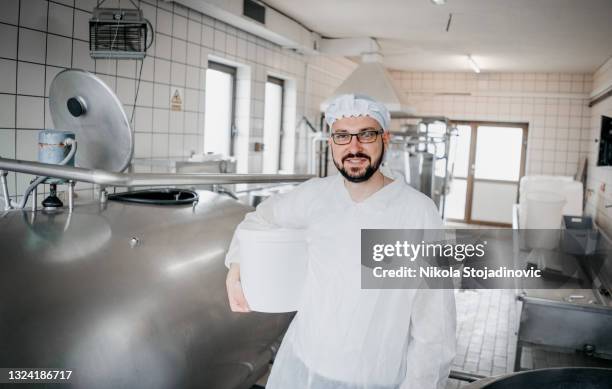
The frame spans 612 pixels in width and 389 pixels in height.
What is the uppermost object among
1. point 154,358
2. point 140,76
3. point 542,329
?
point 140,76

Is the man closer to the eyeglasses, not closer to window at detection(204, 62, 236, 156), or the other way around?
the eyeglasses

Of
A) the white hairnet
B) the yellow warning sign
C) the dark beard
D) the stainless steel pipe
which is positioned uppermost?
the yellow warning sign

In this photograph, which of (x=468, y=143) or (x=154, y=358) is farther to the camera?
(x=468, y=143)

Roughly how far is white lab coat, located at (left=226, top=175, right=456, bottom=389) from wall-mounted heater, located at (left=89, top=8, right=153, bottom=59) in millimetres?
2143

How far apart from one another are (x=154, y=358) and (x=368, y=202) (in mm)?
822

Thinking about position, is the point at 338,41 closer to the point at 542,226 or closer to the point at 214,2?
the point at 214,2

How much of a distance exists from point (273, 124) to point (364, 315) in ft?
16.4

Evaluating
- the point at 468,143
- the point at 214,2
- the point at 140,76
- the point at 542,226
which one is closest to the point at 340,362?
the point at 140,76

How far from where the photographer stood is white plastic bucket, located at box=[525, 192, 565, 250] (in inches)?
218

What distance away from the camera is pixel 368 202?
1.49 m

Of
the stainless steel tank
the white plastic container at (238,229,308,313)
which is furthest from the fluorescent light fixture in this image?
the white plastic container at (238,229,308,313)

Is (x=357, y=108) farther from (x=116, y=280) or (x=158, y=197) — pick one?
(x=158, y=197)

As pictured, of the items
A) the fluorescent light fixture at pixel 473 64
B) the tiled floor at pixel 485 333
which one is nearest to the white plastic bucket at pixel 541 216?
the tiled floor at pixel 485 333

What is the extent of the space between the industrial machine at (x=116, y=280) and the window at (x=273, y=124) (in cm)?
367
